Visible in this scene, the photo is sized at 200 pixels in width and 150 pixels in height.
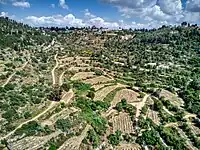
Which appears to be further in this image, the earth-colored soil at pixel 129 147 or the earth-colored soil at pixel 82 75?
the earth-colored soil at pixel 82 75

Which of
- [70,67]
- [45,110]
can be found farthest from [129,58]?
[45,110]

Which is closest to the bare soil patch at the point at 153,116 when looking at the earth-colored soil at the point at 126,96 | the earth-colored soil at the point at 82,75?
the earth-colored soil at the point at 126,96

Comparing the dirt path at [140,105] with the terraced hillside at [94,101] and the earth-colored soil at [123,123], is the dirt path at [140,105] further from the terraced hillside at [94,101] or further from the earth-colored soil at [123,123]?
the earth-colored soil at [123,123]

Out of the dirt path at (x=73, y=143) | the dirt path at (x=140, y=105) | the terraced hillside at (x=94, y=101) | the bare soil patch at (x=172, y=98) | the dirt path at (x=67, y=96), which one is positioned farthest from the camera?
the bare soil patch at (x=172, y=98)

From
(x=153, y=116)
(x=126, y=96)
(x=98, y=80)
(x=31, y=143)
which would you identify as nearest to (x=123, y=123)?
(x=153, y=116)

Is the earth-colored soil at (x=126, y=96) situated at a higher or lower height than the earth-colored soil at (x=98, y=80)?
lower

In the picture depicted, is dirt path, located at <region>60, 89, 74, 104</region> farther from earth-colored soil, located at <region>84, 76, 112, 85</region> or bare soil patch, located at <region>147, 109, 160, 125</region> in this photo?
bare soil patch, located at <region>147, 109, 160, 125</region>

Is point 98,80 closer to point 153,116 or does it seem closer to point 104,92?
point 104,92

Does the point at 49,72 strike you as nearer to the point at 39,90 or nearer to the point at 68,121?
the point at 39,90
